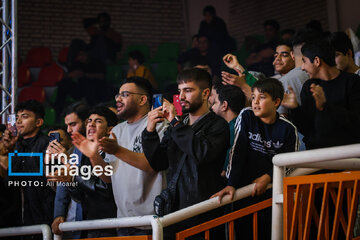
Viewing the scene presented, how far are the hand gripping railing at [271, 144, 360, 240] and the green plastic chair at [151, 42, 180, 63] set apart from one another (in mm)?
6208

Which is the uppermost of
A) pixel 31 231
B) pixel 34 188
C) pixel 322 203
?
pixel 34 188

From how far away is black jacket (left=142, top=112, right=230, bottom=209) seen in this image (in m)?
2.79

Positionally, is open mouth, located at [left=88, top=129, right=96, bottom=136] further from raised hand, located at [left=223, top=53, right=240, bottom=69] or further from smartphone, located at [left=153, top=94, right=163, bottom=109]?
raised hand, located at [left=223, top=53, right=240, bottom=69]

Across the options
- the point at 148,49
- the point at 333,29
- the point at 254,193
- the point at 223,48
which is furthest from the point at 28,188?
the point at 148,49

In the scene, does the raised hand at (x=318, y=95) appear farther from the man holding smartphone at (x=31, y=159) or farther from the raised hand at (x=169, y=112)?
the man holding smartphone at (x=31, y=159)

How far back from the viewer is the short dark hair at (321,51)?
9.78 ft

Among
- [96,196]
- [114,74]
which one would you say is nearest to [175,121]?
[96,196]

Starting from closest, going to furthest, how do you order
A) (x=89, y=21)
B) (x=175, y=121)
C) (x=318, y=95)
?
(x=318, y=95) < (x=175, y=121) < (x=89, y=21)

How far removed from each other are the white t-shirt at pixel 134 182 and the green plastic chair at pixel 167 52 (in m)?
5.40

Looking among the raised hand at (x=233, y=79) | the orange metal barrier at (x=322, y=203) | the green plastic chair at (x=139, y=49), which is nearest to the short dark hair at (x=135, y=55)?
the green plastic chair at (x=139, y=49)

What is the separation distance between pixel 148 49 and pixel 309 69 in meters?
6.06

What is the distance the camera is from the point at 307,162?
212 cm

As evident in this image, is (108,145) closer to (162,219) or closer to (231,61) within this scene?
(162,219)

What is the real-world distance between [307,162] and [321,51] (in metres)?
1.09
